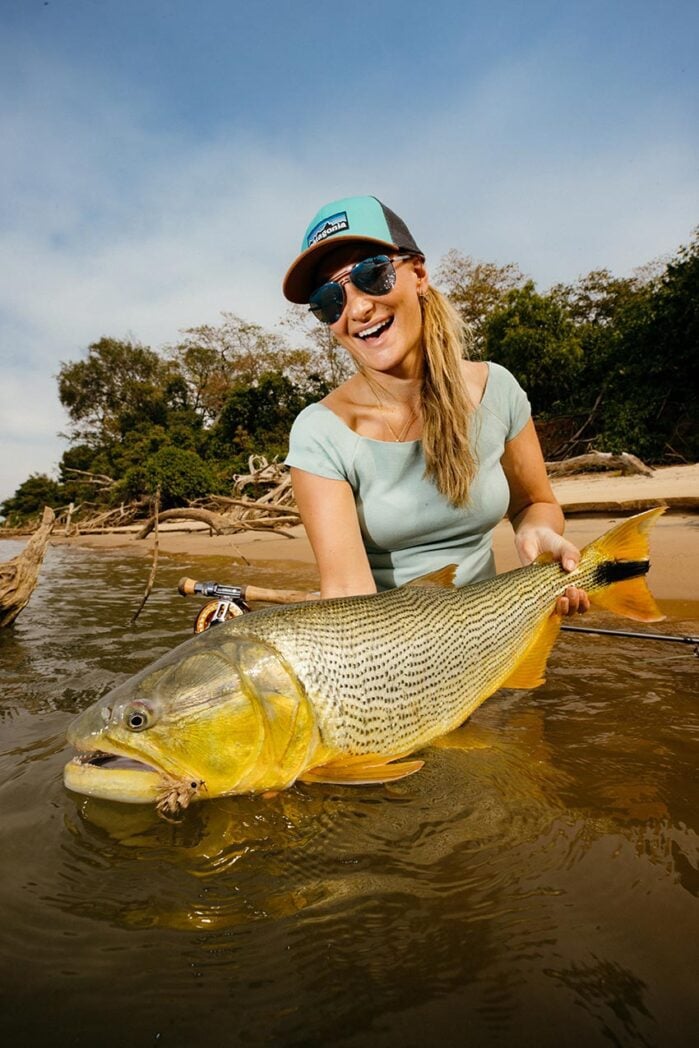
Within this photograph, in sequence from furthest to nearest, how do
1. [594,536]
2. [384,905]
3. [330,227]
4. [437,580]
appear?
[594,536], [330,227], [437,580], [384,905]

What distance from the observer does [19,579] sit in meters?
5.91

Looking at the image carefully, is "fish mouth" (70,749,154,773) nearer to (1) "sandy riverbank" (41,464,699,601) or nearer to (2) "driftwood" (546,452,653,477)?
(1) "sandy riverbank" (41,464,699,601)

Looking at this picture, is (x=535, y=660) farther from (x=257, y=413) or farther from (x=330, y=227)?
(x=257, y=413)

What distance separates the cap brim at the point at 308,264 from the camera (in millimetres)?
2486

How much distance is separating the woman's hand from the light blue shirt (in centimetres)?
24

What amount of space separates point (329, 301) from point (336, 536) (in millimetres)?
1155

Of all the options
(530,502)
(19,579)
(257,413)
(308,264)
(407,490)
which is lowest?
(530,502)

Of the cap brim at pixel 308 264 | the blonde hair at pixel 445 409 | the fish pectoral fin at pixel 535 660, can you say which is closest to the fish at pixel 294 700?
the fish pectoral fin at pixel 535 660

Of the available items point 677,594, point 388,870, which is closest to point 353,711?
point 388,870

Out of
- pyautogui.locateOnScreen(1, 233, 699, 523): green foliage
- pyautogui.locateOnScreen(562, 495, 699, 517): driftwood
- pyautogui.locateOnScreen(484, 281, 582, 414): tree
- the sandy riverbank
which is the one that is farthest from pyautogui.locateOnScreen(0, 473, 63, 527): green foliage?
pyautogui.locateOnScreen(562, 495, 699, 517): driftwood

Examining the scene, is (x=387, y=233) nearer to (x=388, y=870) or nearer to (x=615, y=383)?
(x=388, y=870)

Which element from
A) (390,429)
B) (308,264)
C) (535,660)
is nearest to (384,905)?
(535,660)

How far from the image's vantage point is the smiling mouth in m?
2.67

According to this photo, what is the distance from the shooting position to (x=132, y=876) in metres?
1.72
